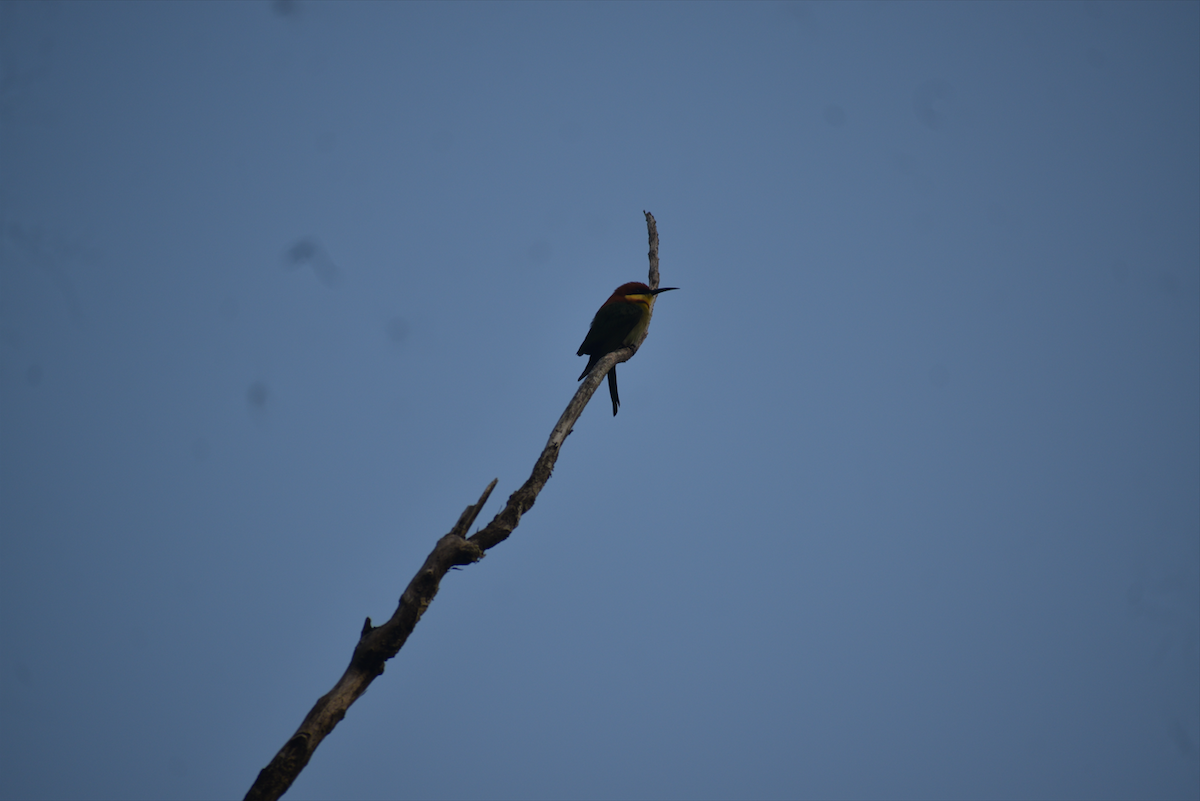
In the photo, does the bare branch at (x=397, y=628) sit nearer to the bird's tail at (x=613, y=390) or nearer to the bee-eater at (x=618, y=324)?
the bird's tail at (x=613, y=390)

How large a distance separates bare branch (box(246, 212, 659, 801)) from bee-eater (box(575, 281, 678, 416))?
327 cm

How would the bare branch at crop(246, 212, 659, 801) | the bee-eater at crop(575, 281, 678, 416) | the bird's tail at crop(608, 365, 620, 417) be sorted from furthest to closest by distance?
the bee-eater at crop(575, 281, 678, 416) → the bird's tail at crop(608, 365, 620, 417) → the bare branch at crop(246, 212, 659, 801)

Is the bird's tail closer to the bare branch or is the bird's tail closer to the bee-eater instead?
the bee-eater

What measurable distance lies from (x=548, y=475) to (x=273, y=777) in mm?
2159

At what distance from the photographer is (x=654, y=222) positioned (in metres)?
7.86

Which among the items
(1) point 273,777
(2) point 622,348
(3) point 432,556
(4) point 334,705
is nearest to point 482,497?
(3) point 432,556

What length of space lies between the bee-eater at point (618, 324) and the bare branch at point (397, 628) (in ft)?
10.7

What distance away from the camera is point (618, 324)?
26.1 ft

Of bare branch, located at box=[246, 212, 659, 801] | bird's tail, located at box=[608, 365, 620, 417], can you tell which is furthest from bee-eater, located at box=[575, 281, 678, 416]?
bare branch, located at box=[246, 212, 659, 801]

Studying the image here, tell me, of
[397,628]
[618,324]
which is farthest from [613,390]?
[397,628]

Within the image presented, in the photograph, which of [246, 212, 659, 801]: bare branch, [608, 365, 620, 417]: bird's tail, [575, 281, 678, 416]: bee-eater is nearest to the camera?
[246, 212, 659, 801]: bare branch

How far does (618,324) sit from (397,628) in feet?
15.7

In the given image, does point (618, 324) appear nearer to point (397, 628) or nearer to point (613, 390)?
point (613, 390)

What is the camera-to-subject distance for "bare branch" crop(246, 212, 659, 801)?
135 inches
